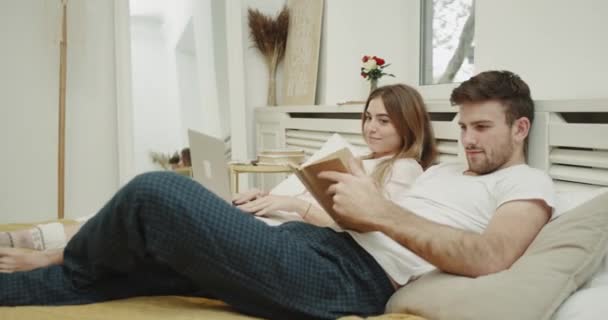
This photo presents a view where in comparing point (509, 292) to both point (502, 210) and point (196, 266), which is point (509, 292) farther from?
point (196, 266)

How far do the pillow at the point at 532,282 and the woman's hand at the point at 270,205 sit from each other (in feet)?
2.09

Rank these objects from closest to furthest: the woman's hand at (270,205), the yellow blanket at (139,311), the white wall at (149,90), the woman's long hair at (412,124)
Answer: the yellow blanket at (139,311) → the woman's hand at (270,205) → the woman's long hair at (412,124) → the white wall at (149,90)

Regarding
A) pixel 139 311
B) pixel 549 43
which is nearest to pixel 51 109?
pixel 139 311

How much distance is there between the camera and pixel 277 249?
42.8 inches

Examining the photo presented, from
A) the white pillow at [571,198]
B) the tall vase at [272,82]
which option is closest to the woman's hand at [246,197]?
the white pillow at [571,198]

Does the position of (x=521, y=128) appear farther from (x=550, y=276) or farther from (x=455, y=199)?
(x=550, y=276)

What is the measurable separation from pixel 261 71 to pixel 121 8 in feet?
3.03

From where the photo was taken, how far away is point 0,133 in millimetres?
2898

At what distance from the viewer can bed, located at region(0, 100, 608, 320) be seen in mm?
943

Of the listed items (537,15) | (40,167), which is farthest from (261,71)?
(537,15)

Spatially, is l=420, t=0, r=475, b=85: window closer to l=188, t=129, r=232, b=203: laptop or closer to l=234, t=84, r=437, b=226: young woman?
l=234, t=84, r=437, b=226: young woman

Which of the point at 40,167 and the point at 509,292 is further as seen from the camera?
the point at 40,167

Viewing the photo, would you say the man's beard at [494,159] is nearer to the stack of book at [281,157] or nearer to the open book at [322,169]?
the open book at [322,169]

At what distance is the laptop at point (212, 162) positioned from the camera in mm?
1557
